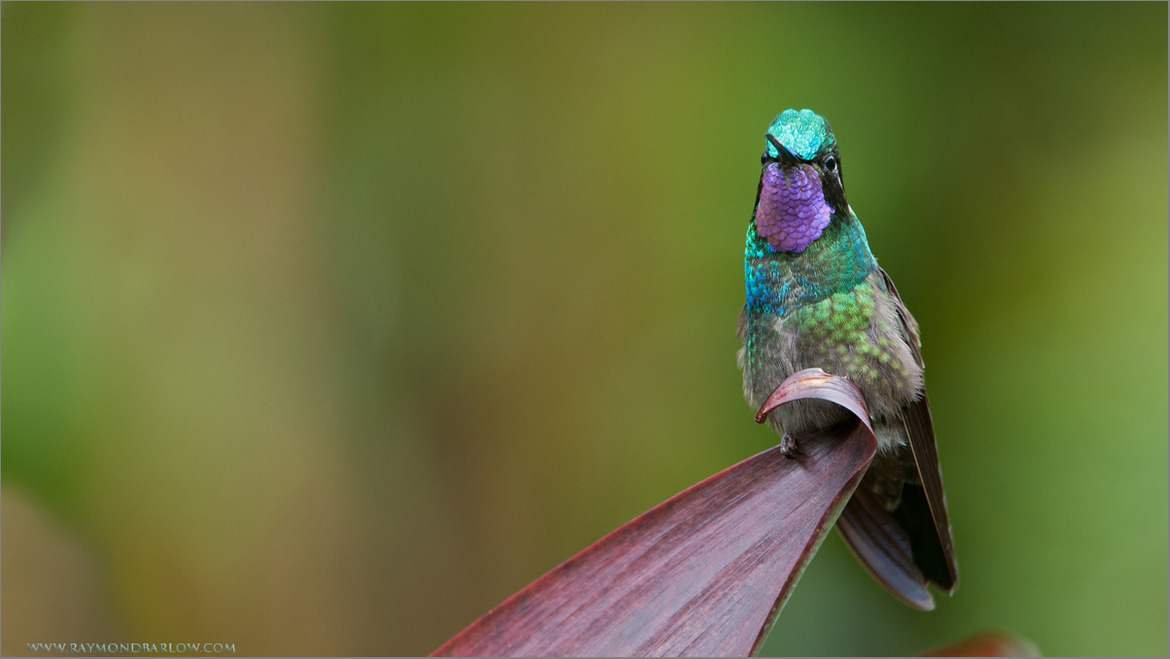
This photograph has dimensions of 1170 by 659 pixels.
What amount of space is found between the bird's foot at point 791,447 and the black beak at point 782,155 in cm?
33

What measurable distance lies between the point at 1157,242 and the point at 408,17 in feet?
7.43

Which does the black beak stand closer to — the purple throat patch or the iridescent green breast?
the purple throat patch

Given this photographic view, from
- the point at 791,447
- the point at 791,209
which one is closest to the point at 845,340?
the point at 791,209

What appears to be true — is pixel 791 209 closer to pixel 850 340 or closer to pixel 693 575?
pixel 850 340

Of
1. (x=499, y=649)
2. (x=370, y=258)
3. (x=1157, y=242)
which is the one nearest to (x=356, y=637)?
(x=370, y=258)

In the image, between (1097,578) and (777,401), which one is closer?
(777,401)

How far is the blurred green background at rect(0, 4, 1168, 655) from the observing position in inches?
83.4

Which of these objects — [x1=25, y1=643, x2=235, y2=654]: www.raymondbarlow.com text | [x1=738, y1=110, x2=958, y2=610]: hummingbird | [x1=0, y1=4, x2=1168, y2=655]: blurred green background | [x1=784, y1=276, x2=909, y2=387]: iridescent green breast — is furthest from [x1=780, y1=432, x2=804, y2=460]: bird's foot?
[x1=0, y1=4, x2=1168, y2=655]: blurred green background

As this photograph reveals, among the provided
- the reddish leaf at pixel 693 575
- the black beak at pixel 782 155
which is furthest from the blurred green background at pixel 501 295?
the reddish leaf at pixel 693 575

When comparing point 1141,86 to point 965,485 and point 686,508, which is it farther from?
point 686,508

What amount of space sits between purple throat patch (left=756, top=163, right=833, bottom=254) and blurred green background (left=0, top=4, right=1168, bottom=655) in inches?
52.6

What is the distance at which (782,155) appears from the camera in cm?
91

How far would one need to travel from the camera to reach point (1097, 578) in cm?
211

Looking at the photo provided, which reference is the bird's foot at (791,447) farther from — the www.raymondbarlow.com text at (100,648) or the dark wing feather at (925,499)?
the www.raymondbarlow.com text at (100,648)
